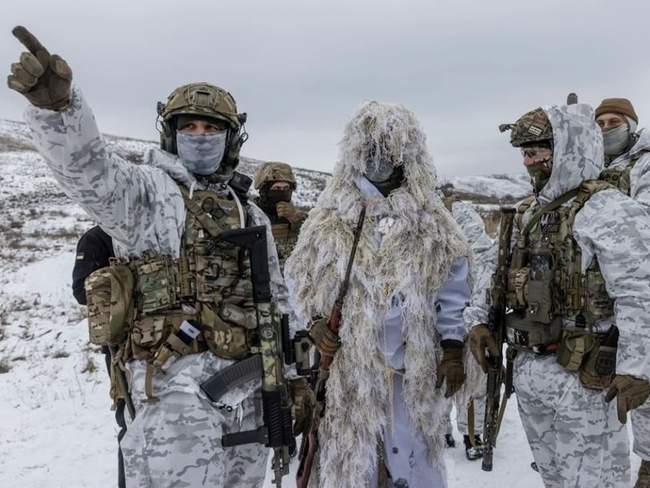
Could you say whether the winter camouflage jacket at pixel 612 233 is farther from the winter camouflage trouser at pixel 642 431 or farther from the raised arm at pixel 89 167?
the raised arm at pixel 89 167

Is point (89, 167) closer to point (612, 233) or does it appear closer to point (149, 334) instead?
point (149, 334)

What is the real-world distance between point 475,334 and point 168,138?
2001 mm

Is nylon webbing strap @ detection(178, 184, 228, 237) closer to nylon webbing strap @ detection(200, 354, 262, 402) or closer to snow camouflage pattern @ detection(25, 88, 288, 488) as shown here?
snow camouflage pattern @ detection(25, 88, 288, 488)

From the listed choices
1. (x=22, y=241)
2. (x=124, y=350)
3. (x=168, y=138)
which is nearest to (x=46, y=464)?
(x=124, y=350)

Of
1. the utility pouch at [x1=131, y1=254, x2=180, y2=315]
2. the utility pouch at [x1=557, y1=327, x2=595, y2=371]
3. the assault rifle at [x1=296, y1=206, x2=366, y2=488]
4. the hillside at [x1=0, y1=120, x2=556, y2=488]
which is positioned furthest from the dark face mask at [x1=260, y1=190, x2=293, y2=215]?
the utility pouch at [x1=557, y1=327, x2=595, y2=371]

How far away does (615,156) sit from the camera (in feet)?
15.3

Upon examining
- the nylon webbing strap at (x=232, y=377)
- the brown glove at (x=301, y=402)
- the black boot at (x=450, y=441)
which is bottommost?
the black boot at (x=450, y=441)

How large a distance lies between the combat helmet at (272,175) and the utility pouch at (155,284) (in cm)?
323

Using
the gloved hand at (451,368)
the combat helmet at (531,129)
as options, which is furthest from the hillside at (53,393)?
the combat helmet at (531,129)

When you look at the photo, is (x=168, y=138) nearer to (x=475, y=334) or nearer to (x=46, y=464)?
(x=475, y=334)

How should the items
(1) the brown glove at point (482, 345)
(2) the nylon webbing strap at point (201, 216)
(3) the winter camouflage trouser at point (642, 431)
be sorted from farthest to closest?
(3) the winter camouflage trouser at point (642, 431), (1) the brown glove at point (482, 345), (2) the nylon webbing strap at point (201, 216)

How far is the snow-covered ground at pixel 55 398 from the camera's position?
14.8 feet

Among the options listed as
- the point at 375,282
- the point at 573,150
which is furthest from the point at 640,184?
the point at 375,282

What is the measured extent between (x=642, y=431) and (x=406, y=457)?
2173 mm
